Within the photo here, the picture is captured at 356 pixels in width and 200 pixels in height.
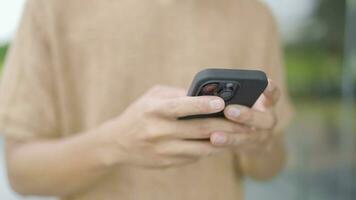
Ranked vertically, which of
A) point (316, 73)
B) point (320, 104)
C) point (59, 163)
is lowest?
point (320, 104)

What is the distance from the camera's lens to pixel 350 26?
1.16 metres

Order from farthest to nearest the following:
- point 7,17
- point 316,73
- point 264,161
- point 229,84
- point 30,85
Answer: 1. point 316,73
2. point 7,17
3. point 264,161
4. point 30,85
5. point 229,84

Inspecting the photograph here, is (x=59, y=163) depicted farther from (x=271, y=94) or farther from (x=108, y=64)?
(x=271, y=94)

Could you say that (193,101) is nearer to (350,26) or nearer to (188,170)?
(188,170)

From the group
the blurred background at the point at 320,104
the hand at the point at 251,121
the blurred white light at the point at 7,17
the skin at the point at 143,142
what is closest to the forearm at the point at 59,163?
the skin at the point at 143,142

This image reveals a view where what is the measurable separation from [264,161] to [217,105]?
0.25 metres

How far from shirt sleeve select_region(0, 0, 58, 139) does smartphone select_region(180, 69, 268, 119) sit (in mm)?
173

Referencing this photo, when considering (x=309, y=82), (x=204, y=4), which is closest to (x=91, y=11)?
(x=204, y=4)

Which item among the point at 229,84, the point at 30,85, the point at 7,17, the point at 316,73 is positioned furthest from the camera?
the point at 316,73

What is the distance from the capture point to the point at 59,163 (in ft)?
1.48

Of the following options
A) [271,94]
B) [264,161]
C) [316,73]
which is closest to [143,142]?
[271,94]

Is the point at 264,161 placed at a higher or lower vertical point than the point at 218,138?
lower

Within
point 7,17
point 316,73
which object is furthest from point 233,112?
point 316,73

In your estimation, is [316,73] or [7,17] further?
[316,73]
